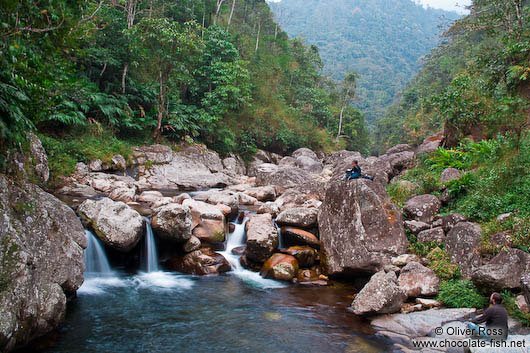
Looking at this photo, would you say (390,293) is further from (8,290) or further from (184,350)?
(8,290)

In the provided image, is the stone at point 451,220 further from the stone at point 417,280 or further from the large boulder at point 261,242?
the large boulder at point 261,242

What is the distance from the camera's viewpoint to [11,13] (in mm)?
4898

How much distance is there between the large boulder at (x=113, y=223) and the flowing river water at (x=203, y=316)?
42 cm

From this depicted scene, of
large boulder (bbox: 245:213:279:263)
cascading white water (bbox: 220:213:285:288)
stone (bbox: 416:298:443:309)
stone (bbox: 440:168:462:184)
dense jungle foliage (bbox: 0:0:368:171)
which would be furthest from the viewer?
stone (bbox: 440:168:462:184)

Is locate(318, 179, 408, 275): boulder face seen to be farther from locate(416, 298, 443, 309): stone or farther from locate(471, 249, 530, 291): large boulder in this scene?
locate(471, 249, 530, 291): large boulder

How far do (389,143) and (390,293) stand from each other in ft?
130

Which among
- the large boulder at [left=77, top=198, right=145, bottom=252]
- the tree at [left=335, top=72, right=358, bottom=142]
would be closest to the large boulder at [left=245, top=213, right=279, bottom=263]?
the large boulder at [left=77, top=198, right=145, bottom=252]

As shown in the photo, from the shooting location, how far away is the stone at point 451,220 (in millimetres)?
9045

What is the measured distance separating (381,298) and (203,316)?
12.1ft

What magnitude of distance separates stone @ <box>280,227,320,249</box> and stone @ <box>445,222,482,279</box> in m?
3.54

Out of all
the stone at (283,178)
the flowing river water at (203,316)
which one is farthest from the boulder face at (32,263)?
the stone at (283,178)

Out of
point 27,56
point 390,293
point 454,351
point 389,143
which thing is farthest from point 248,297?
point 389,143

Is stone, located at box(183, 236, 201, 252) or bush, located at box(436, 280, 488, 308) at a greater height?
stone, located at box(183, 236, 201, 252)

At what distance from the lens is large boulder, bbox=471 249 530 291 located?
6.75 meters
